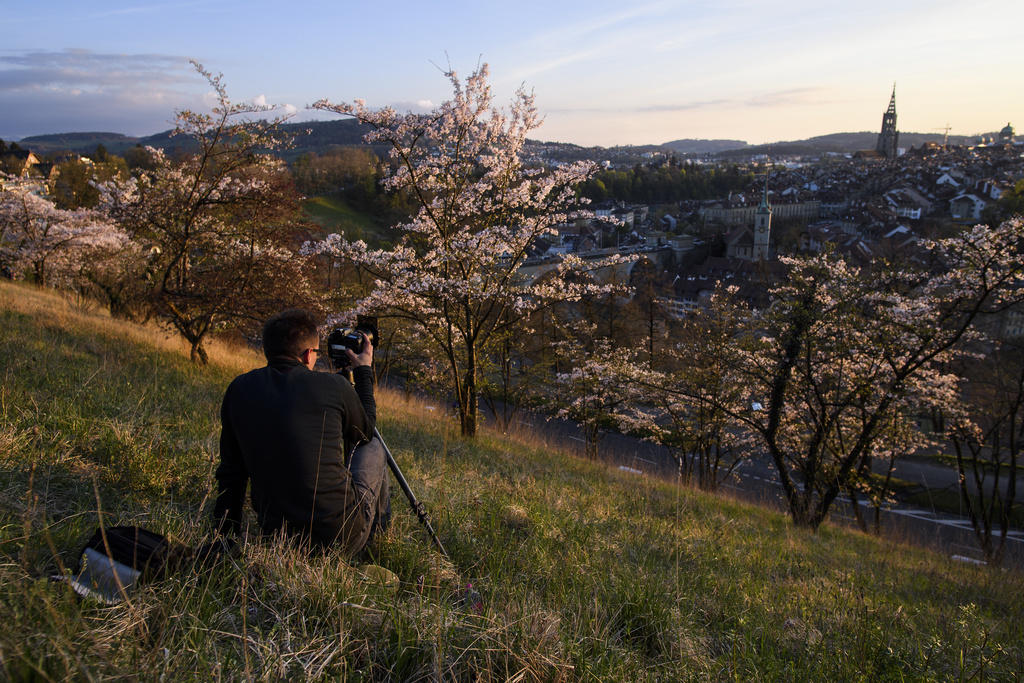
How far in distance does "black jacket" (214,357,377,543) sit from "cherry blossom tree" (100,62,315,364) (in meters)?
7.15

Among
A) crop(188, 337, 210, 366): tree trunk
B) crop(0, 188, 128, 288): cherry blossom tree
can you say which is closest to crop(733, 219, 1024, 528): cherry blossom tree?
crop(188, 337, 210, 366): tree trunk

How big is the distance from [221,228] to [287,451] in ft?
28.7

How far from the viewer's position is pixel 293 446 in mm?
2855

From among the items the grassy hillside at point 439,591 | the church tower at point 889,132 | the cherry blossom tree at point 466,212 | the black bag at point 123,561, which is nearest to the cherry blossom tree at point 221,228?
the cherry blossom tree at point 466,212

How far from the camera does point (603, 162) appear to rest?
11492mm

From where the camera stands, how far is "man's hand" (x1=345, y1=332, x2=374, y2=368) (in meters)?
3.60

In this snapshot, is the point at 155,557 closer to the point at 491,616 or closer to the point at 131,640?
the point at 131,640

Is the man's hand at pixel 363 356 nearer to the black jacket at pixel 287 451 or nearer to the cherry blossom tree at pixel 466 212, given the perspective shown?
the black jacket at pixel 287 451

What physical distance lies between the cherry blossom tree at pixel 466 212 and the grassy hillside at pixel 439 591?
375 cm

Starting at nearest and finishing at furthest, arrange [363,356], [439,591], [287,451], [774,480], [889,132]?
[439,591], [287,451], [363,356], [774,480], [889,132]

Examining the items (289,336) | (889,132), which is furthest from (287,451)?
(889,132)

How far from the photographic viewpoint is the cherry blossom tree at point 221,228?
948cm

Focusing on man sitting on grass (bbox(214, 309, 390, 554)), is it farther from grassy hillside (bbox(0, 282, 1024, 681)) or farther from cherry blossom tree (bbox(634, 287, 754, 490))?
cherry blossom tree (bbox(634, 287, 754, 490))

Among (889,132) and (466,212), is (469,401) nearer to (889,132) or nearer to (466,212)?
(466,212)
